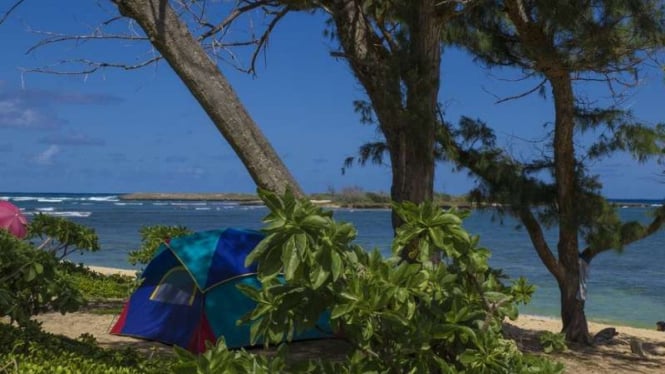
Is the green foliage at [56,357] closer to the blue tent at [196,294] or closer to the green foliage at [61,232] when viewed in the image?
the blue tent at [196,294]

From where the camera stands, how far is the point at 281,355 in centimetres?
260

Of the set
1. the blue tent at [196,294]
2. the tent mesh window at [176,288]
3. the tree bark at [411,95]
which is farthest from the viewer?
the tent mesh window at [176,288]

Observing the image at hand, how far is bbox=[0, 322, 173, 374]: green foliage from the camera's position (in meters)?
4.04

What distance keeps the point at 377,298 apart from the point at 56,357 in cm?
262

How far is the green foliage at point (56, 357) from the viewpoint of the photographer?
4.04 m

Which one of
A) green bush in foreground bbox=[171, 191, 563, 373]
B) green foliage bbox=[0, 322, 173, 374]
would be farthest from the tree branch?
green bush in foreground bbox=[171, 191, 563, 373]

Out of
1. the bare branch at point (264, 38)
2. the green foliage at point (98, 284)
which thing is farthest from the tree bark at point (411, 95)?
the green foliage at point (98, 284)

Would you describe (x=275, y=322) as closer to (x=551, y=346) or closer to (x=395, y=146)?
(x=395, y=146)

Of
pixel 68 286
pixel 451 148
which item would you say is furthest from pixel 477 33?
pixel 68 286

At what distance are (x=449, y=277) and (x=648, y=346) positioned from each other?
23.3ft

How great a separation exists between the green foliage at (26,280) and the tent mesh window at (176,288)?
83.0 inches

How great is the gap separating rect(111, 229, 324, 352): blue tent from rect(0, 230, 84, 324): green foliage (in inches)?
77.4

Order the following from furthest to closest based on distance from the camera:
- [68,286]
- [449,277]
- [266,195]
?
[68,286] → [449,277] → [266,195]

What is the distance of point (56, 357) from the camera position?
4.39 m
